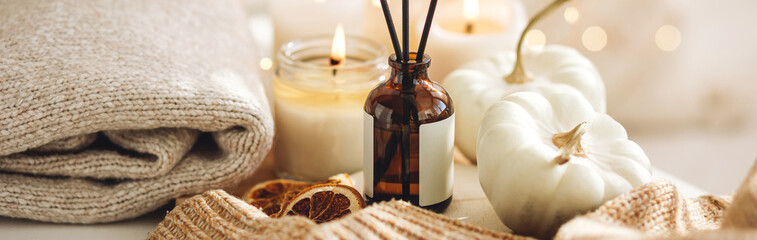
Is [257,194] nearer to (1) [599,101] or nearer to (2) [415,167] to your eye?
(2) [415,167]

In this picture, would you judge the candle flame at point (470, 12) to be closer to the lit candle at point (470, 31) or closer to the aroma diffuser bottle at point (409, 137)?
the lit candle at point (470, 31)

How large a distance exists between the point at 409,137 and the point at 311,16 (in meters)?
0.37

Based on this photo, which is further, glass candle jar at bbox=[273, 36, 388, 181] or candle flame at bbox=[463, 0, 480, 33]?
candle flame at bbox=[463, 0, 480, 33]

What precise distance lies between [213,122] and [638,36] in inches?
35.1

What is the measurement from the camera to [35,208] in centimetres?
62

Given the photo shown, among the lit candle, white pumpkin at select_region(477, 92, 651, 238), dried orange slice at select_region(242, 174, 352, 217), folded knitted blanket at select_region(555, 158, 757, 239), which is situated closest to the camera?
folded knitted blanket at select_region(555, 158, 757, 239)

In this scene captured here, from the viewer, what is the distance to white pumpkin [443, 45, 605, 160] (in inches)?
28.8

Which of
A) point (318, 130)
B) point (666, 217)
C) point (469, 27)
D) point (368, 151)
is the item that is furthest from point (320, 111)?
point (666, 217)

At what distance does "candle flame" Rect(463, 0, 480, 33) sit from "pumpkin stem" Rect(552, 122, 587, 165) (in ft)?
1.19

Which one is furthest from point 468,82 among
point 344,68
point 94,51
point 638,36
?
point 638,36

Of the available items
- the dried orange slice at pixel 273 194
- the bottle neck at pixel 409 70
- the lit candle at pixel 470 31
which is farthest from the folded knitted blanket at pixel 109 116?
the lit candle at pixel 470 31

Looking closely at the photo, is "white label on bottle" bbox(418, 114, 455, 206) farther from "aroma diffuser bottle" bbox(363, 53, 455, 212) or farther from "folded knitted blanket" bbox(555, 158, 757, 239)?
"folded knitted blanket" bbox(555, 158, 757, 239)

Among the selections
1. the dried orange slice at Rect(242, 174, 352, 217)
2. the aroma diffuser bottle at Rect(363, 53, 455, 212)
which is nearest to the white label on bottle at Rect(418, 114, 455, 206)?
the aroma diffuser bottle at Rect(363, 53, 455, 212)

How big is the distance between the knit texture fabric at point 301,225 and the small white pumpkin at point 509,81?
0.26 m
